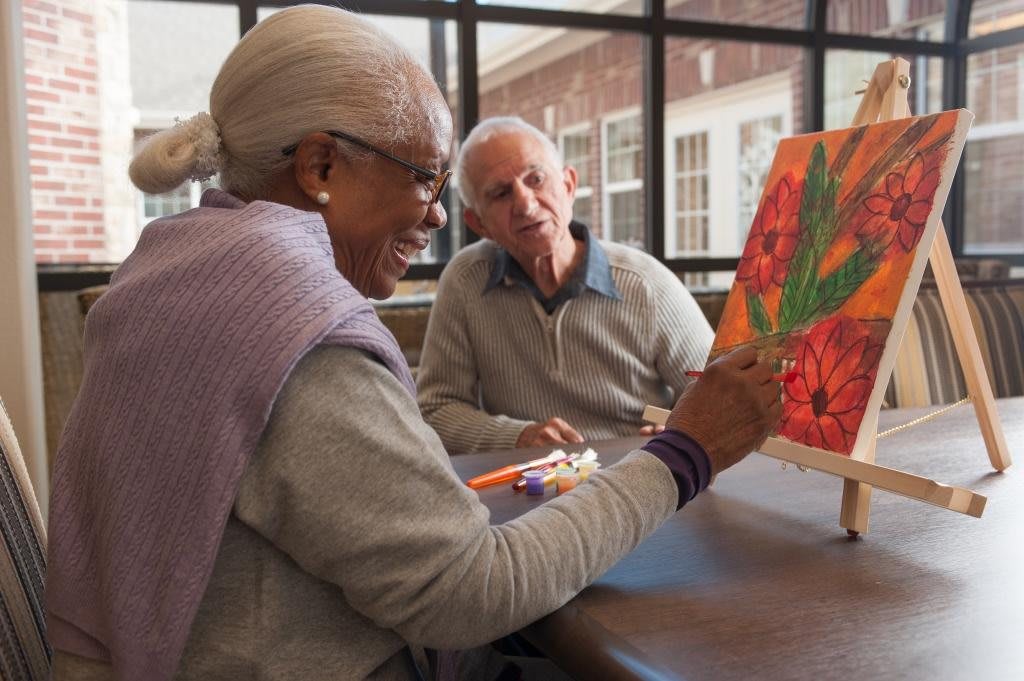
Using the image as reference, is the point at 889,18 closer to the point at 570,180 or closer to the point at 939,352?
the point at 939,352

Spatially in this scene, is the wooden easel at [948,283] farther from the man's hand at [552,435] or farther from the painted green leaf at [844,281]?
the man's hand at [552,435]

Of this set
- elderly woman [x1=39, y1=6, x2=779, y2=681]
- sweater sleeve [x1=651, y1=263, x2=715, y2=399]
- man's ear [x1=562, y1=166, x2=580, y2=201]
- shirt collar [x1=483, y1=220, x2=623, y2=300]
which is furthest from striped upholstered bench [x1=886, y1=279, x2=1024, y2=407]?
elderly woman [x1=39, y1=6, x2=779, y2=681]

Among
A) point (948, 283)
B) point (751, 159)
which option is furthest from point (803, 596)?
point (751, 159)

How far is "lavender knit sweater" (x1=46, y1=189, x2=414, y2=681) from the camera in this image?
797mm

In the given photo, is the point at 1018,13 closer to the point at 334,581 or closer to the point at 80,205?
the point at 80,205

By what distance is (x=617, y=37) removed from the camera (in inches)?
161

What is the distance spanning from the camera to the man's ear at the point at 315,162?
1.01 meters

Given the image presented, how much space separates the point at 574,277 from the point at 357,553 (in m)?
1.50

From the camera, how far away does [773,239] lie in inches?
55.2

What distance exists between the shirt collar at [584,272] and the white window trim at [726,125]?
2.21m

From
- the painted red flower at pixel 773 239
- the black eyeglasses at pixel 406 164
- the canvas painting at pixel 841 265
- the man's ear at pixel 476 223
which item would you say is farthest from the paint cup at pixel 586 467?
the man's ear at pixel 476 223

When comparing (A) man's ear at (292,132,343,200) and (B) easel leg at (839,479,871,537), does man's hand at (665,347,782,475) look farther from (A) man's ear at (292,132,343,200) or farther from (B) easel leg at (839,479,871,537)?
(A) man's ear at (292,132,343,200)

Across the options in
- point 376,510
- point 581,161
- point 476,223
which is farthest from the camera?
point 581,161

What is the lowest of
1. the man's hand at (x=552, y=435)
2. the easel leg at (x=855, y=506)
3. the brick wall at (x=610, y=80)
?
the man's hand at (x=552, y=435)
